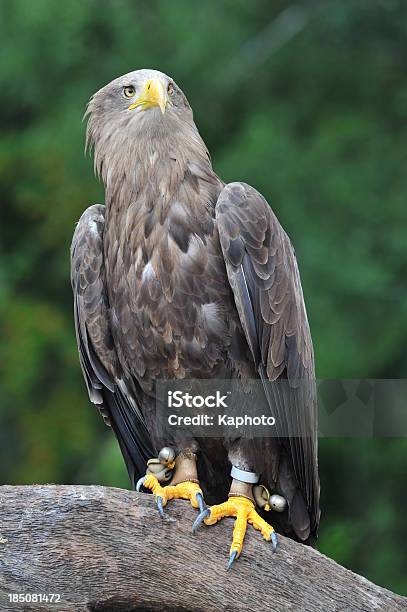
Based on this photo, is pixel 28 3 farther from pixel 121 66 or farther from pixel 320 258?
pixel 320 258

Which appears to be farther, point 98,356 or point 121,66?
point 121,66

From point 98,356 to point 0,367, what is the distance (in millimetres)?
4708

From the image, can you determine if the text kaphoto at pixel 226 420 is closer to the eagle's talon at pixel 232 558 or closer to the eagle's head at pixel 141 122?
the eagle's talon at pixel 232 558

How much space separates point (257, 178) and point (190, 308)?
4518mm

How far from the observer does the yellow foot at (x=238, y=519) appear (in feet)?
14.8

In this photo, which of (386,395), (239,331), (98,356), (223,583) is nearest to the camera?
(223,583)

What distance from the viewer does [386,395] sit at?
730 cm

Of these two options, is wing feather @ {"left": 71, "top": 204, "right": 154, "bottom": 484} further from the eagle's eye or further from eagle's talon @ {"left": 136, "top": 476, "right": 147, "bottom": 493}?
the eagle's eye

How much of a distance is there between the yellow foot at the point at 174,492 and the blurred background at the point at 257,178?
345 centimetres

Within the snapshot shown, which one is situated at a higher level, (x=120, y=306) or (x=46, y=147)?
(x=46, y=147)

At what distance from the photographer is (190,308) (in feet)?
15.4

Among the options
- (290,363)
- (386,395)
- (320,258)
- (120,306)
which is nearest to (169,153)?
(120,306)

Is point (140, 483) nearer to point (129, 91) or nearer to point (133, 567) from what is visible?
point (133, 567)

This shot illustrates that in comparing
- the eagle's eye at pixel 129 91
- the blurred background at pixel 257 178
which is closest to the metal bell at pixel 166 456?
the eagle's eye at pixel 129 91
